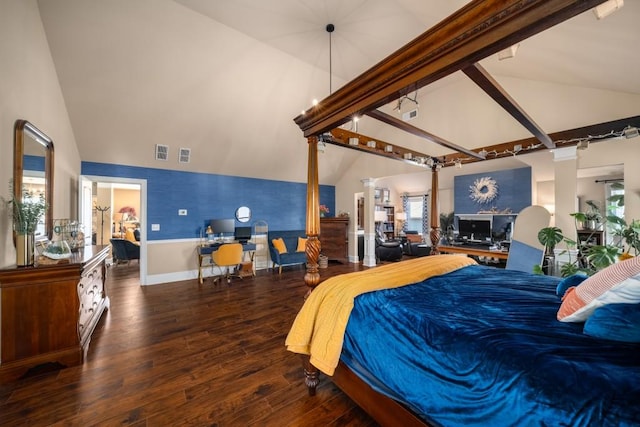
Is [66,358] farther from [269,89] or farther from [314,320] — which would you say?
[269,89]

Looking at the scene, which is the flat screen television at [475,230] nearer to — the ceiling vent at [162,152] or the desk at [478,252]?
the desk at [478,252]

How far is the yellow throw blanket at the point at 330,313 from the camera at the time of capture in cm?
161

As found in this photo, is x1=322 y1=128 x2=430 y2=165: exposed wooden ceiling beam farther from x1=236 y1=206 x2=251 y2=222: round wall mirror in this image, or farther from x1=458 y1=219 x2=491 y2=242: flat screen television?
x1=236 y1=206 x2=251 y2=222: round wall mirror

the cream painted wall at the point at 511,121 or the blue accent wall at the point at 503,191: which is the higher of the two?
the cream painted wall at the point at 511,121

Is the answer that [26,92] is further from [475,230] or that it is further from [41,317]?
[475,230]

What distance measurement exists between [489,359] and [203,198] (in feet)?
18.8

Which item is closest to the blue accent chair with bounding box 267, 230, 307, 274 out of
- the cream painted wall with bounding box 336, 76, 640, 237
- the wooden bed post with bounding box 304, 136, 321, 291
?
the cream painted wall with bounding box 336, 76, 640, 237

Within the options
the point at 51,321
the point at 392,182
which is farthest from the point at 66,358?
the point at 392,182

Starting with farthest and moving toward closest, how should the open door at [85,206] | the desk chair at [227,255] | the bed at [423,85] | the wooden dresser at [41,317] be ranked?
the desk chair at [227,255]
the open door at [85,206]
the wooden dresser at [41,317]
the bed at [423,85]

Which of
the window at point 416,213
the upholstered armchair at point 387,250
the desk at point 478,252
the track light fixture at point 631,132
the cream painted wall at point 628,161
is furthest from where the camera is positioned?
the window at point 416,213

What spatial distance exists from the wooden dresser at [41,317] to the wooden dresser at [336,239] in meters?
5.34

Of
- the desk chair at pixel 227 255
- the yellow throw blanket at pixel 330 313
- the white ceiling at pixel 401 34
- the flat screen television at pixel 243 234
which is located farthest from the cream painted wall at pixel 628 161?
the flat screen television at pixel 243 234

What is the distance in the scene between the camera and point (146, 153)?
4668mm

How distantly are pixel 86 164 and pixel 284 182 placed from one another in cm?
401
